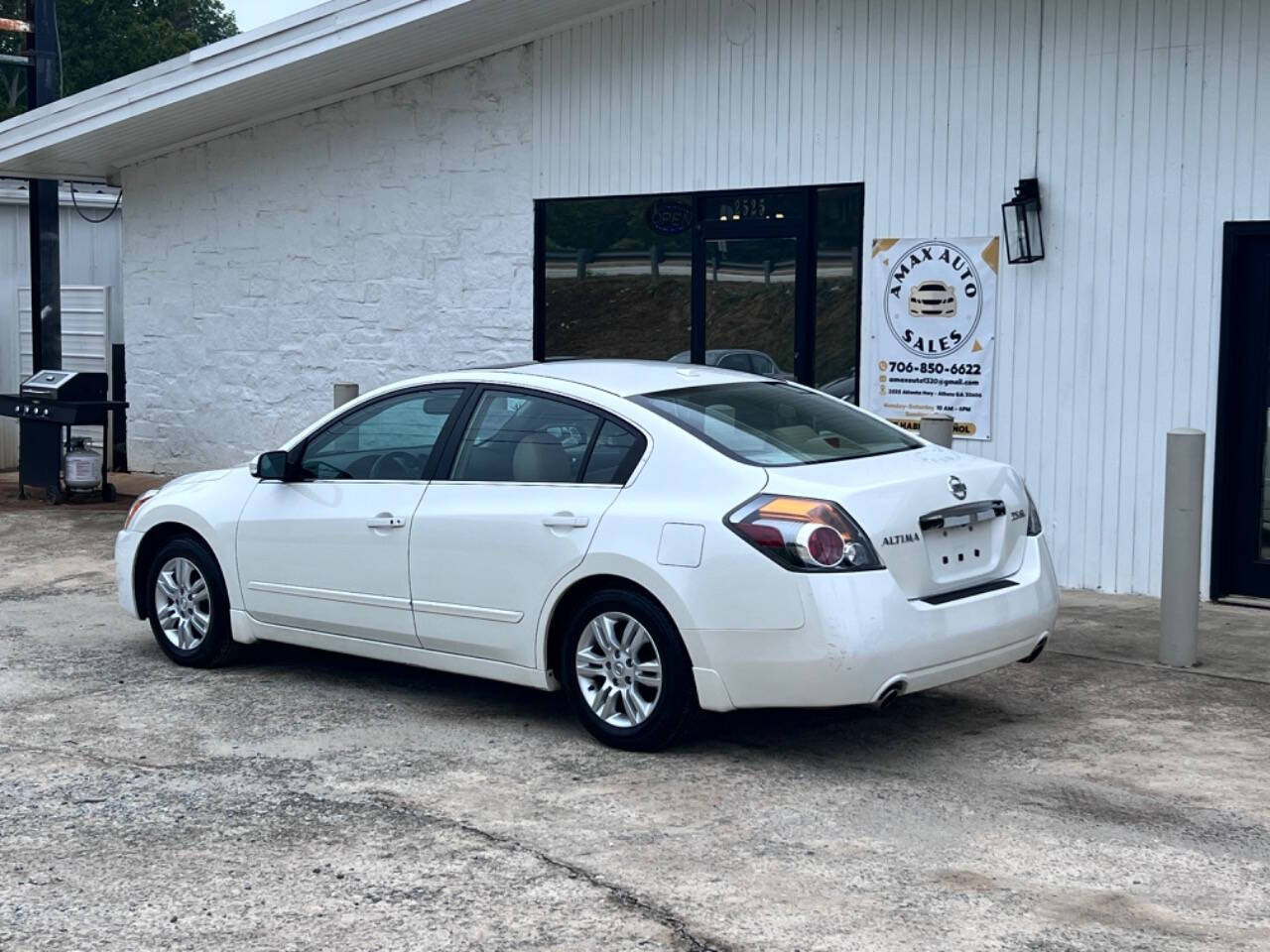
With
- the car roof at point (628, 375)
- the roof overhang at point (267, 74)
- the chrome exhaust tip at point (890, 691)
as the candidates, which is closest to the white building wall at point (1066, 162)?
the roof overhang at point (267, 74)

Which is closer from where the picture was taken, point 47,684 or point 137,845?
point 137,845

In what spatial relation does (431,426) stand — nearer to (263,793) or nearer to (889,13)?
(263,793)

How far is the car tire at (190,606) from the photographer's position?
7.82 m

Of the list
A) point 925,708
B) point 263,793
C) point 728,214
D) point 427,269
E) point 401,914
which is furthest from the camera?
point 427,269

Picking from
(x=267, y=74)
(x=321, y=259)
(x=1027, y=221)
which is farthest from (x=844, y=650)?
(x=321, y=259)

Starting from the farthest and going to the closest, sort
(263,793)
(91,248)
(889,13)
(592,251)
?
(91,248)
(592,251)
(889,13)
(263,793)

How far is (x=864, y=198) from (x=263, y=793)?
21.5 ft

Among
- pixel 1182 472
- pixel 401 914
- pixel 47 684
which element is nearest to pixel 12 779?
pixel 47 684

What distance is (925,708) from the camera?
7129mm

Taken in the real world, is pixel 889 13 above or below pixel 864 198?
above

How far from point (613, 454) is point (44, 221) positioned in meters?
11.1

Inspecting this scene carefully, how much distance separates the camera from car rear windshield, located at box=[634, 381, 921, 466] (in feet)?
21.2

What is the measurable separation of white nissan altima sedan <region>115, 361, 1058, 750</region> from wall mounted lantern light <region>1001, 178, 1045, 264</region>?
131 inches

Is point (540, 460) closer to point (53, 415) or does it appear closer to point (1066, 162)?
point (1066, 162)
